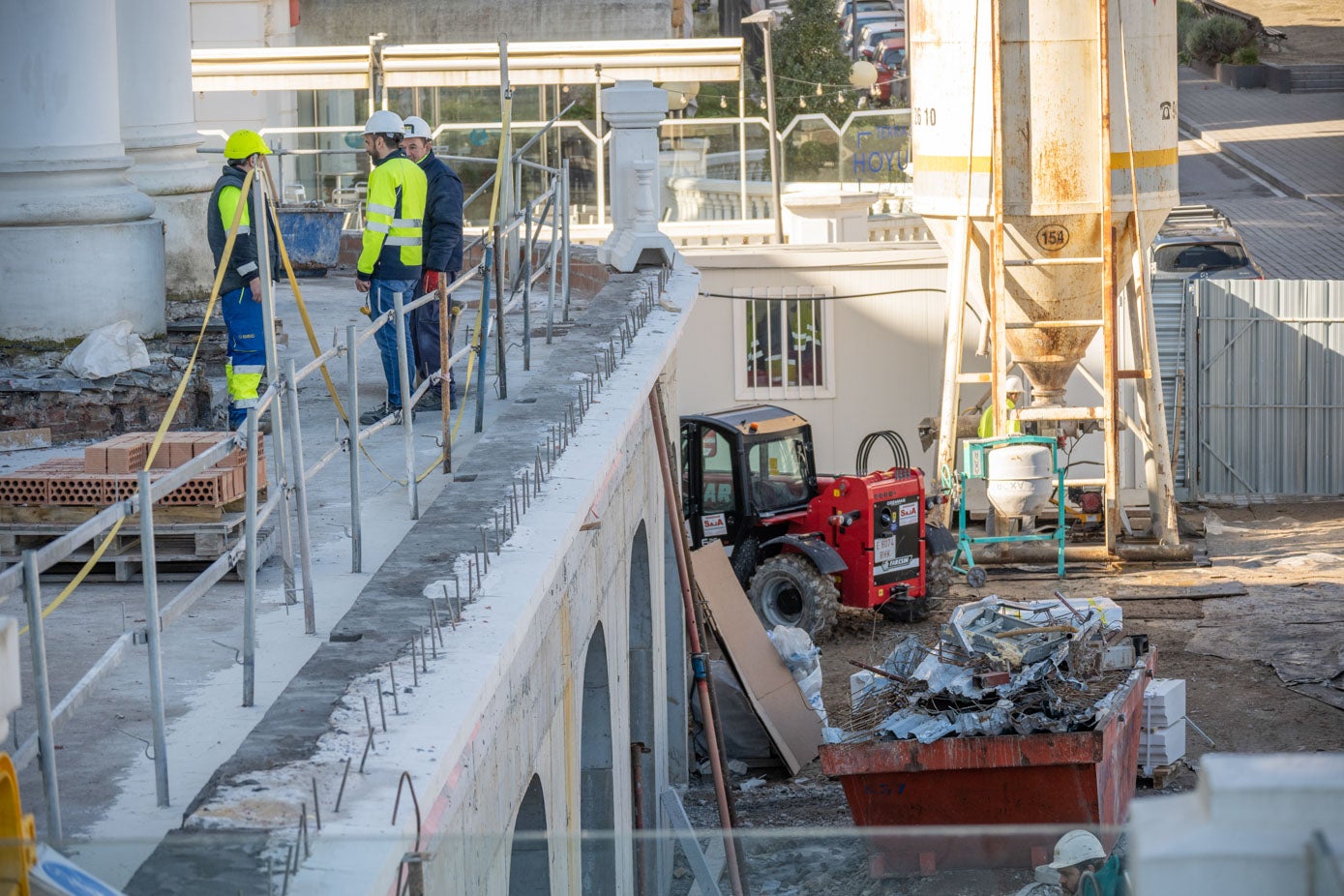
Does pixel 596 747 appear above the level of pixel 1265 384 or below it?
below

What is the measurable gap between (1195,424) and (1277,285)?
2036 mm

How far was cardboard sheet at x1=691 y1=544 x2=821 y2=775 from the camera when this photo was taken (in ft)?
50.2

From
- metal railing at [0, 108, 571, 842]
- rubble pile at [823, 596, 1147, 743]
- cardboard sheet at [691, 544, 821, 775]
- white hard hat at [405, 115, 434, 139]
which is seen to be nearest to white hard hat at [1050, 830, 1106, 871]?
metal railing at [0, 108, 571, 842]

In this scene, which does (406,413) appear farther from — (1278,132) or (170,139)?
(1278,132)

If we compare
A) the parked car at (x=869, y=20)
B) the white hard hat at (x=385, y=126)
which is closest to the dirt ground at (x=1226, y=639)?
the white hard hat at (x=385, y=126)

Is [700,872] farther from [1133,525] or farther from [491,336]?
[1133,525]

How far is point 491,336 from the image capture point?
471 inches

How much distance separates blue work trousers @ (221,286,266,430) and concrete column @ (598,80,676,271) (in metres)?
5.24

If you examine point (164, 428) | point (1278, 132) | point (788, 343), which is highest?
point (1278, 132)

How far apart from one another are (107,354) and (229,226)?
98 centimetres

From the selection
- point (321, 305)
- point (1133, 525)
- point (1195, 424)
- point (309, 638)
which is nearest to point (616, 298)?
point (321, 305)

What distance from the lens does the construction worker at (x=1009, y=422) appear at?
20.0 metres

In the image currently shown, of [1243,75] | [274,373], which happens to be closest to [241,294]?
[274,373]

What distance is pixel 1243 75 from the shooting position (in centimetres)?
5522
